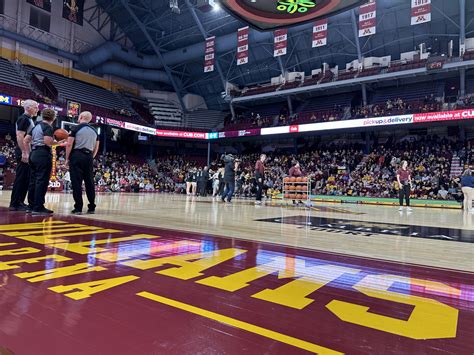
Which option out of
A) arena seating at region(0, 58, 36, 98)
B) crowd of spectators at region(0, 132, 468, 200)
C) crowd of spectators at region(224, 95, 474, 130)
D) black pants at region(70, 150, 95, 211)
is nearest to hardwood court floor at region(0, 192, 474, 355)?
black pants at region(70, 150, 95, 211)

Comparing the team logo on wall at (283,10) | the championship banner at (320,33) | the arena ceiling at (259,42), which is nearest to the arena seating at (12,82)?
the arena ceiling at (259,42)

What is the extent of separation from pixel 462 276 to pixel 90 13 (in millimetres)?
33745

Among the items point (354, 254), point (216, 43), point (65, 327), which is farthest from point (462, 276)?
point (216, 43)

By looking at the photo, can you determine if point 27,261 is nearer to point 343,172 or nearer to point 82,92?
point 343,172

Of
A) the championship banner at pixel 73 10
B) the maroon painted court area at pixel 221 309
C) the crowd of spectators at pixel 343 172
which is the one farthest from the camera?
the championship banner at pixel 73 10

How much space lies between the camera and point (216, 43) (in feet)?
86.3

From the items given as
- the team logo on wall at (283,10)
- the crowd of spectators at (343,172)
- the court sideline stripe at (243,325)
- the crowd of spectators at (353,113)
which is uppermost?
the crowd of spectators at (353,113)

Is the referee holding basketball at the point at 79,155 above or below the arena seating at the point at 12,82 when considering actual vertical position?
below

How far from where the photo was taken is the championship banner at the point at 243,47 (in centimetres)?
2239

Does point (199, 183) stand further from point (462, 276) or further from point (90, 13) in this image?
point (90, 13)

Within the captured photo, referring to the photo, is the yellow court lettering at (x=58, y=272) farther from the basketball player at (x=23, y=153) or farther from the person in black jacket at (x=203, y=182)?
the person in black jacket at (x=203, y=182)

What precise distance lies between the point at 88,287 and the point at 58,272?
1.12 ft

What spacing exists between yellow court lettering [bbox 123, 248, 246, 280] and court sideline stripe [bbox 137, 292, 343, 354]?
37cm

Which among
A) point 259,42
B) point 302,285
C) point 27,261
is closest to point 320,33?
point 259,42
